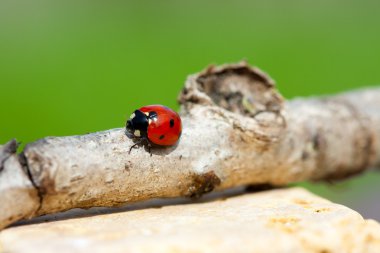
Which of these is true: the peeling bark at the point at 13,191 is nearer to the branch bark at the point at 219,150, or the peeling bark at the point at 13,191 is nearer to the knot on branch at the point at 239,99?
the branch bark at the point at 219,150

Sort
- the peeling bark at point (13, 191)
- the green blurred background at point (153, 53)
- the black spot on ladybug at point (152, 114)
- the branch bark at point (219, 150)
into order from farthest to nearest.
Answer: the green blurred background at point (153, 53), the black spot on ladybug at point (152, 114), the branch bark at point (219, 150), the peeling bark at point (13, 191)

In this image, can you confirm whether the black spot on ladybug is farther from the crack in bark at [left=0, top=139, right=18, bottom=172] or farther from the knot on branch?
the crack in bark at [left=0, top=139, right=18, bottom=172]

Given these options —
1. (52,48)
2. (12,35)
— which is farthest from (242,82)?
(12,35)

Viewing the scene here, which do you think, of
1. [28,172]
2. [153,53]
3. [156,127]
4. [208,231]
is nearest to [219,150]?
[156,127]

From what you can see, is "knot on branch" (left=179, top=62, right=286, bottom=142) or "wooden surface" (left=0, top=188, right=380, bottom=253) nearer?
"wooden surface" (left=0, top=188, right=380, bottom=253)

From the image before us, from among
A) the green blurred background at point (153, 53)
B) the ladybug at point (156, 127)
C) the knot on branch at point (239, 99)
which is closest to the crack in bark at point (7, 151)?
the ladybug at point (156, 127)

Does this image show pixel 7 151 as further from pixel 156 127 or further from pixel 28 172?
pixel 156 127

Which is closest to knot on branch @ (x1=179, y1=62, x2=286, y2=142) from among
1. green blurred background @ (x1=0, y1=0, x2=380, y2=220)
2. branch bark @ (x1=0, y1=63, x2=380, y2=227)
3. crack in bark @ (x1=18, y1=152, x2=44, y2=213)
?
branch bark @ (x1=0, y1=63, x2=380, y2=227)
